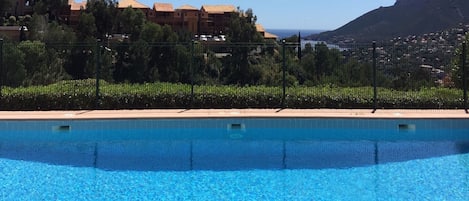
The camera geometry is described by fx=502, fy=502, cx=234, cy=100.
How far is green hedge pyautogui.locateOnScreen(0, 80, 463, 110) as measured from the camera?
9117 millimetres

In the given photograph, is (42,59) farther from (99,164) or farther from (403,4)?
(403,4)

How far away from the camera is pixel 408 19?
230 ft

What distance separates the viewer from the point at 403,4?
77.9 m

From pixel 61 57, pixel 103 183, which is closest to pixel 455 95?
pixel 103 183

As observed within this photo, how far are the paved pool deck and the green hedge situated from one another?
1.14 feet

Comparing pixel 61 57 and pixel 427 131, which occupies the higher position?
pixel 61 57

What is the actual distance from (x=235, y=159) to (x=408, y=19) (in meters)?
69.2

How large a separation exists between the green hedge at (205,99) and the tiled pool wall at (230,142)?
1.18m

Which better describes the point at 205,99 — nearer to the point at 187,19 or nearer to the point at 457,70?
the point at 457,70

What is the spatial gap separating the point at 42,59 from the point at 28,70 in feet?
5.27

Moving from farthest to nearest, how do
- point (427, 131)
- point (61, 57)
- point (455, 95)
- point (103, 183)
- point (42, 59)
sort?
1. point (61, 57)
2. point (42, 59)
3. point (455, 95)
4. point (427, 131)
5. point (103, 183)

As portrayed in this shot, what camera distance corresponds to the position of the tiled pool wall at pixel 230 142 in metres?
6.26

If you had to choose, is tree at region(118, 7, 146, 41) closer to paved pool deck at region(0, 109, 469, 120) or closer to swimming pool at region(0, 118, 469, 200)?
paved pool deck at region(0, 109, 469, 120)

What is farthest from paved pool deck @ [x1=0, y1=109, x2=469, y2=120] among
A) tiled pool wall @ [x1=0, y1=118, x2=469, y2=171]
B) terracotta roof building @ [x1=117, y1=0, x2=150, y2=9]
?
terracotta roof building @ [x1=117, y1=0, x2=150, y2=9]
